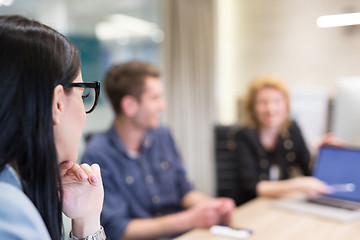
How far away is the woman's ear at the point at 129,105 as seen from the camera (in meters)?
1.70

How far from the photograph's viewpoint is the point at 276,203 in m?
1.58

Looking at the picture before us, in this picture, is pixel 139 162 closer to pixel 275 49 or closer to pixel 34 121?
pixel 34 121

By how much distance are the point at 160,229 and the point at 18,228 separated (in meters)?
0.99

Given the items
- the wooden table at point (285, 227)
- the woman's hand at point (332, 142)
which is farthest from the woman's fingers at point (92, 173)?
the woman's hand at point (332, 142)

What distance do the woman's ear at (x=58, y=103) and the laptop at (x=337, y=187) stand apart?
113 centimetres

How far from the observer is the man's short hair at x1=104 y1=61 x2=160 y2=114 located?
1.71 meters

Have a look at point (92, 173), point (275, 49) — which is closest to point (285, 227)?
point (92, 173)

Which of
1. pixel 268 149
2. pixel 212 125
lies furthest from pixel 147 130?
pixel 212 125

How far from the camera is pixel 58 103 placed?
0.66 meters

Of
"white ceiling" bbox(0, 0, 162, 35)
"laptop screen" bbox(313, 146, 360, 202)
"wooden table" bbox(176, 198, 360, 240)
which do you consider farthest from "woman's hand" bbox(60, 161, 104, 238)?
"white ceiling" bbox(0, 0, 162, 35)

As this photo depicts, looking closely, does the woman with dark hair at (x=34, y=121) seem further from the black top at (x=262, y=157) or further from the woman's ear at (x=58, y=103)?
the black top at (x=262, y=157)

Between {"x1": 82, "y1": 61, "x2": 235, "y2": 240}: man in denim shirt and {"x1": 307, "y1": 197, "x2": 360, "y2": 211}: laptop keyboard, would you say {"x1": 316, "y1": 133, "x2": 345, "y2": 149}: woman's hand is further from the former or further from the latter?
{"x1": 82, "y1": 61, "x2": 235, "y2": 240}: man in denim shirt

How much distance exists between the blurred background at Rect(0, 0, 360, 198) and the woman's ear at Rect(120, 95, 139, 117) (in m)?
1.10

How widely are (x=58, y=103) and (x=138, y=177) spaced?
1.04 m
